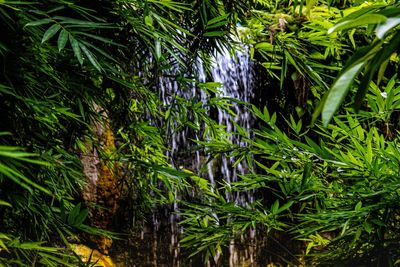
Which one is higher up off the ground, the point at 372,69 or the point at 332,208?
the point at 372,69

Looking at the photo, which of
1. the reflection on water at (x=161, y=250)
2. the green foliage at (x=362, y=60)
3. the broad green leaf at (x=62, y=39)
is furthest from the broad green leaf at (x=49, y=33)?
the reflection on water at (x=161, y=250)

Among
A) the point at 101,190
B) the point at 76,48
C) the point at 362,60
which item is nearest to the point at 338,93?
the point at 362,60

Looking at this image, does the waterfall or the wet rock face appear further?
the waterfall

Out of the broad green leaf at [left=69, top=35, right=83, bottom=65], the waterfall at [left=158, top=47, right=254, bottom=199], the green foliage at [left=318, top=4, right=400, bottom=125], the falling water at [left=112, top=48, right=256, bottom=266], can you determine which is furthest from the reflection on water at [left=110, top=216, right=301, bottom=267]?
the green foliage at [left=318, top=4, right=400, bottom=125]

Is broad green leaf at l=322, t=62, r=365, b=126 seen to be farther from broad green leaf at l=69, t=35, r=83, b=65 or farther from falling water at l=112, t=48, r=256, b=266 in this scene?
falling water at l=112, t=48, r=256, b=266

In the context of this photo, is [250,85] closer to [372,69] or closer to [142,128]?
[142,128]

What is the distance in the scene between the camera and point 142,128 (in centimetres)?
150

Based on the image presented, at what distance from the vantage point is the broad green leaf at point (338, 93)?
0.95 ft

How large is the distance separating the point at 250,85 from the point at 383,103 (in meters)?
2.32

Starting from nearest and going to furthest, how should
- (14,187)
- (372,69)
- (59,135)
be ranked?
1. (372,69)
2. (14,187)
3. (59,135)

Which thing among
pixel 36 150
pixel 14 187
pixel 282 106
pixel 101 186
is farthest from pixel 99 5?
pixel 282 106

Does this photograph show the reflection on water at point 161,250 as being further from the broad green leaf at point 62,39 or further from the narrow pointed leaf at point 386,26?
the narrow pointed leaf at point 386,26

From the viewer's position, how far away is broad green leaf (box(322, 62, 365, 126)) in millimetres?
290

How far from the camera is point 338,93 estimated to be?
0.96 ft
